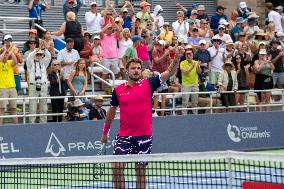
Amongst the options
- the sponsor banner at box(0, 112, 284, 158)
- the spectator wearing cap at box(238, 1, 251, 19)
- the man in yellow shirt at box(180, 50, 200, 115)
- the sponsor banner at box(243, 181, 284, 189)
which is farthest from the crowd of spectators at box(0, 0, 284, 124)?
the sponsor banner at box(243, 181, 284, 189)

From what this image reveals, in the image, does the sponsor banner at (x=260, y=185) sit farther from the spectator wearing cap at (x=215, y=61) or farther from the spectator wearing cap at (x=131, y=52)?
the spectator wearing cap at (x=215, y=61)

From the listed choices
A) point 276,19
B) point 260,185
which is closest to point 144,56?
point 276,19

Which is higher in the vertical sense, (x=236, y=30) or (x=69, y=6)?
(x=69, y=6)

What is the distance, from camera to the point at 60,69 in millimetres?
20688

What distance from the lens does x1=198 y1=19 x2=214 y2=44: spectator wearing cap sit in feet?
82.8

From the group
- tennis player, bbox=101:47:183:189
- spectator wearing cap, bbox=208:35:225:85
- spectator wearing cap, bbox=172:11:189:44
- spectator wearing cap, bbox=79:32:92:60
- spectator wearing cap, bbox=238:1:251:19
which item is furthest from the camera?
spectator wearing cap, bbox=238:1:251:19

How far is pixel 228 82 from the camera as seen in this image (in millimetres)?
23344

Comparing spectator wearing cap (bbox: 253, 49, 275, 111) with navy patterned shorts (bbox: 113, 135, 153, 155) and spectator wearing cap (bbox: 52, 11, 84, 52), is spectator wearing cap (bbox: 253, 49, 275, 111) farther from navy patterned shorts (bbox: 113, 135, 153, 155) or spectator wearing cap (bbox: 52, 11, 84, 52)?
navy patterned shorts (bbox: 113, 135, 153, 155)

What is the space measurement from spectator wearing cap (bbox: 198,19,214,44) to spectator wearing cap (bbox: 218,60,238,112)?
212cm

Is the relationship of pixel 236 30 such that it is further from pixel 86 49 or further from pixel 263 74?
pixel 86 49

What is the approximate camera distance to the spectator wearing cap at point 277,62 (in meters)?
24.9

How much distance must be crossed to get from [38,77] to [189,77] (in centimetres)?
420

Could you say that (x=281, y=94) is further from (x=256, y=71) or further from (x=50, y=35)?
(x=50, y=35)

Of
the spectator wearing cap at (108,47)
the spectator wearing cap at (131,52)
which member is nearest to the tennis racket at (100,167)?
the spectator wearing cap at (131,52)
